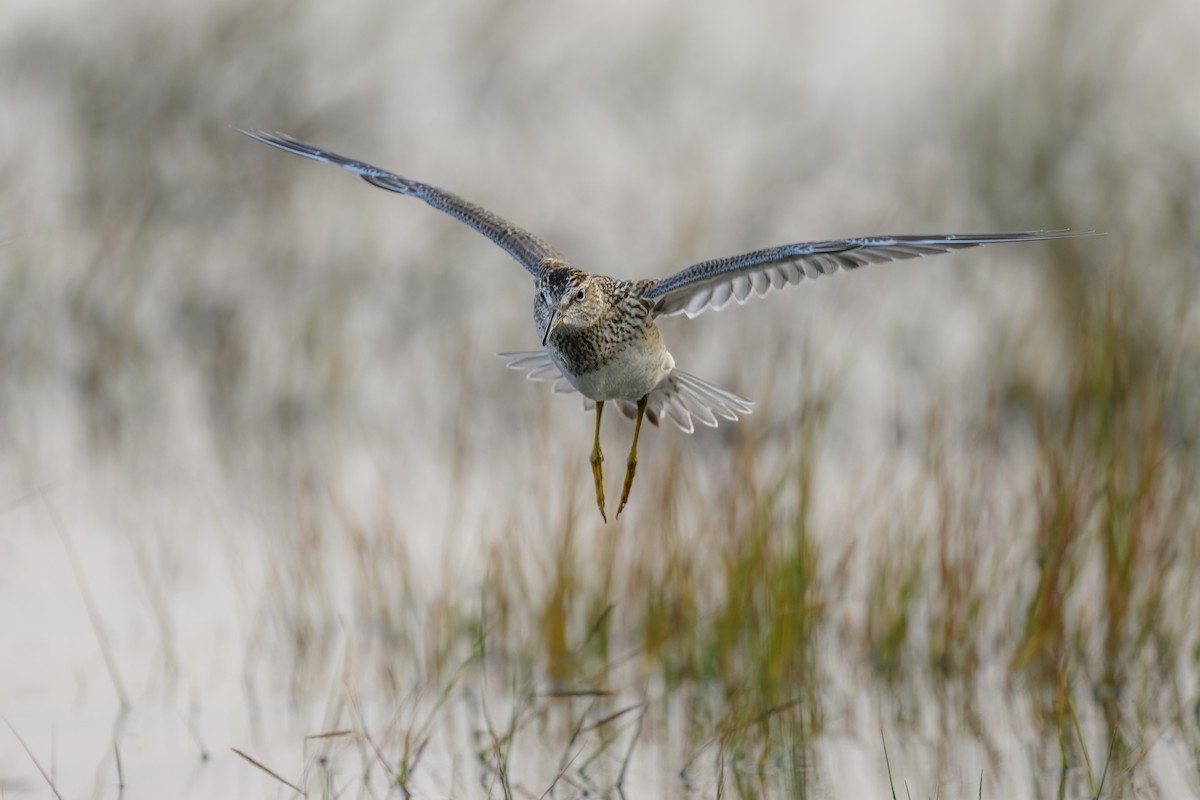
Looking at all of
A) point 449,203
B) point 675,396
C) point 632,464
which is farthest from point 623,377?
point 449,203

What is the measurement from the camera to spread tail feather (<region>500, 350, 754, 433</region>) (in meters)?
5.99

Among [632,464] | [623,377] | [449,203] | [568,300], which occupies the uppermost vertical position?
[449,203]

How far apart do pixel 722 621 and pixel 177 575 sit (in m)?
3.21

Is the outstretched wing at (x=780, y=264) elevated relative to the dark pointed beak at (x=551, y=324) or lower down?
elevated

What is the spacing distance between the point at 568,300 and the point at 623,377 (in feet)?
0.98

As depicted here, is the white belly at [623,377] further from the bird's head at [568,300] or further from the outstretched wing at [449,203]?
the outstretched wing at [449,203]

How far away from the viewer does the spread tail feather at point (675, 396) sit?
5.99 m

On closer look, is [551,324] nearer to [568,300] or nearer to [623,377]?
[568,300]

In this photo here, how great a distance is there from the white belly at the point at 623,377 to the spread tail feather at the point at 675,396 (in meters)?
0.50

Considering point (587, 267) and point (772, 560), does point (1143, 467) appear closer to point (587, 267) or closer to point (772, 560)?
point (772, 560)

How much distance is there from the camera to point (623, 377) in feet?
17.3

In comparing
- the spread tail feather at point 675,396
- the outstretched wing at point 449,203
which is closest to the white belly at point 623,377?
the spread tail feather at point 675,396

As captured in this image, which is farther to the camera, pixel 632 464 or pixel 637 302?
pixel 637 302

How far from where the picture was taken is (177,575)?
872 cm
